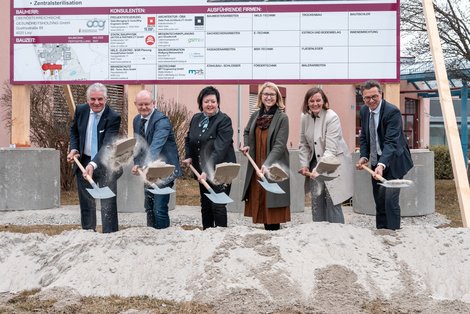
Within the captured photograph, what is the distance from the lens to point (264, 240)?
5.03 m

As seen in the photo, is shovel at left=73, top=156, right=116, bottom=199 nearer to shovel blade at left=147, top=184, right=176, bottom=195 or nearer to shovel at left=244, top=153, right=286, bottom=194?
shovel blade at left=147, top=184, right=176, bottom=195

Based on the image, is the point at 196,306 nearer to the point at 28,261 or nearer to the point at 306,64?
the point at 28,261

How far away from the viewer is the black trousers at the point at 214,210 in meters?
6.01

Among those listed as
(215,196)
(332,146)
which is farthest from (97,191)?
(332,146)

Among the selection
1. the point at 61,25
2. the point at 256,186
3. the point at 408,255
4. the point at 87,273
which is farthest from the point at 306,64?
the point at 87,273

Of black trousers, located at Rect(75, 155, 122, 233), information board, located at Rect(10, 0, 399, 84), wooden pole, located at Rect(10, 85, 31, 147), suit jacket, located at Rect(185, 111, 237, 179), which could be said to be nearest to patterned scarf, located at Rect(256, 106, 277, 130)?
suit jacket, located at Rect(185, 111, 237, 179)

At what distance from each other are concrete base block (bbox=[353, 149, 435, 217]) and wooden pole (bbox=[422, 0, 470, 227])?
82.1 inches

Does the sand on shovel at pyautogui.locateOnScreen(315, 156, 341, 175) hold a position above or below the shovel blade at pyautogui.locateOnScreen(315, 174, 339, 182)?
above

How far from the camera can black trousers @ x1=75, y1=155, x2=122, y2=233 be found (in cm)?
601

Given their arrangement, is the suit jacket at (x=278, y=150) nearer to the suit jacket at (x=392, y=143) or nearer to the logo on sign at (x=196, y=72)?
the suit jacket at (x=392, y=143)

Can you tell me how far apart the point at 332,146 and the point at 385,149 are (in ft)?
1.51

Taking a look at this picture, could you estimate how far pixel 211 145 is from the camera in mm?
6074

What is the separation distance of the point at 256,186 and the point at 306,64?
8.49ft

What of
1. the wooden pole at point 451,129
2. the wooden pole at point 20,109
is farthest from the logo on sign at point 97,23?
the wooden pole at point 451,129
